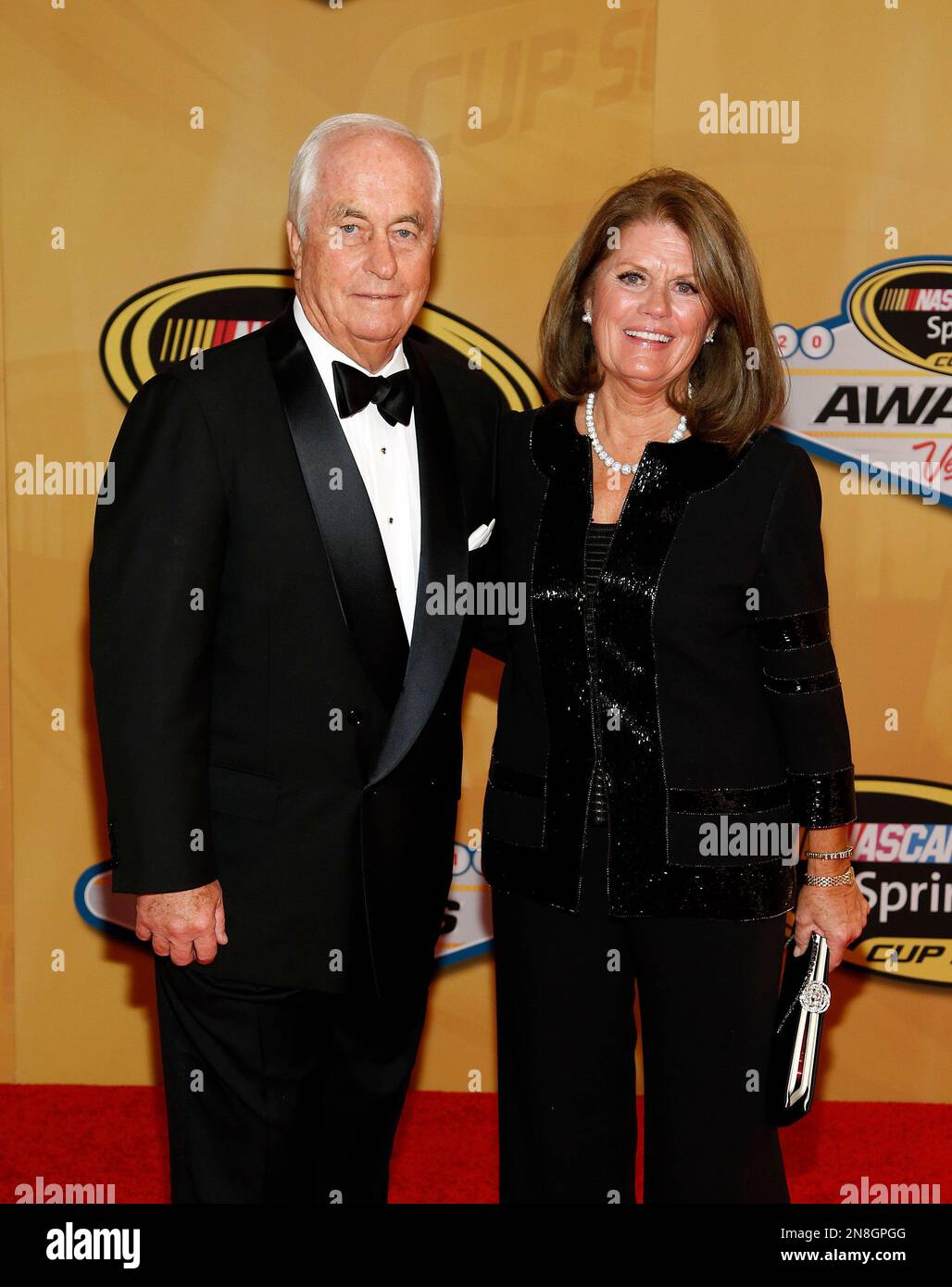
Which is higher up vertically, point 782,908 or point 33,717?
point 33,717

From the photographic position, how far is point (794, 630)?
6.73 feet

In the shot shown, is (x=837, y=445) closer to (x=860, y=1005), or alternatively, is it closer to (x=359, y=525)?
(x=860, y=1005)

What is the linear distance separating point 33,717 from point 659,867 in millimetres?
2244

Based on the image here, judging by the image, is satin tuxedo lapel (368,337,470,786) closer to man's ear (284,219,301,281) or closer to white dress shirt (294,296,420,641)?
white dress shirt (294,296,420,641)

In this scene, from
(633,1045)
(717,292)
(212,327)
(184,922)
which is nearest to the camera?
(184,922)

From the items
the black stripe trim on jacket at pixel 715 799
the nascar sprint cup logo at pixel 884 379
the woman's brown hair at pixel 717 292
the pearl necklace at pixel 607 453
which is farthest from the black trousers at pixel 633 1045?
the nascar sprint cup logo at pixel 884 379

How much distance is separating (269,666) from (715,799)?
768 millimetres

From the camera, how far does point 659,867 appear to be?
6.73ft

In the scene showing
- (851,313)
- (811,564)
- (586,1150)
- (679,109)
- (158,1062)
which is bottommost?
(158,1062)

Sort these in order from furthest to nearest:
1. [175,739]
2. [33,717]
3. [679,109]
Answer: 1. [33,717]
2. [679,109]
3. [175,739]

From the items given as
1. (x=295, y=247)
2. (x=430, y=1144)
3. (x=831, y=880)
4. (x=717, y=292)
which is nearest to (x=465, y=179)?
(x=295, y=247)

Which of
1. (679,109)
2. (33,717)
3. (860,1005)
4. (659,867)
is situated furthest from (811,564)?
(33,717)

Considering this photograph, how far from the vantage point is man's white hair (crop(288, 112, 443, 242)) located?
203 cm

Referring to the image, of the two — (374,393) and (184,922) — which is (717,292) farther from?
(184,922)
